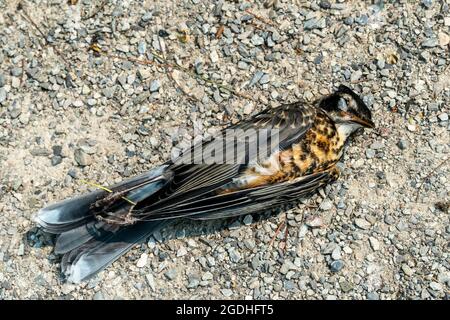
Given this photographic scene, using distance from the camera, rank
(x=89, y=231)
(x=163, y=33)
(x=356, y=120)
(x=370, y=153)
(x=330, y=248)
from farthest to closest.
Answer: (x=163, y=33)
(x=370, y=153)
(x=330, y=248)
(x=89, y=231)
(x=356, y=120)

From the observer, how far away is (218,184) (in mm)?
5113

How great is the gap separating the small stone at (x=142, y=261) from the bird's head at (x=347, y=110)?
1.77 m

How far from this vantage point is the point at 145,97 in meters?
5.83

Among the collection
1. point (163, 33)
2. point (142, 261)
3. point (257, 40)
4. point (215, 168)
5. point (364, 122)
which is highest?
point (163, 33)

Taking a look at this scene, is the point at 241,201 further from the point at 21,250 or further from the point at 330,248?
the point at 21,250

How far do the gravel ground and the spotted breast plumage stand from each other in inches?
9.1

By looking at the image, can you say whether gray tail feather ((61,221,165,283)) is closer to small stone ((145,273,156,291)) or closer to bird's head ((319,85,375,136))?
small stone ((145,273,156,291))

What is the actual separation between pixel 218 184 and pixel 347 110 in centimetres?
111

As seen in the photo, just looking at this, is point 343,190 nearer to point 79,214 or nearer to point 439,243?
point 439,243

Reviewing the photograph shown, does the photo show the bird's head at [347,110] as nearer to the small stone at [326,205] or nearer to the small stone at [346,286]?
the small stone at [326,205]

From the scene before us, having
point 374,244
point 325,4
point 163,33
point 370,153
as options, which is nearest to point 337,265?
point 374,244

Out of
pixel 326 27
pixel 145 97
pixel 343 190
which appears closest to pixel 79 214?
pixel 145 97

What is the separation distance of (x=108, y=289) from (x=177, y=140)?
127cm

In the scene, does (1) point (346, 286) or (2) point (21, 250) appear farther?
(2) point (21, 250)
